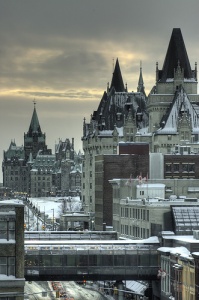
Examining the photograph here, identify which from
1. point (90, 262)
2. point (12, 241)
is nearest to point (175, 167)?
point (90, 262)

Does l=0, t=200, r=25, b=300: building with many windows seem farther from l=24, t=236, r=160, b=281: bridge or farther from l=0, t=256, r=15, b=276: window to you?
l=24, t=236, r=160, b=281: bridge

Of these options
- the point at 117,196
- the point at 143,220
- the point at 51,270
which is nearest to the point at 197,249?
the point at 51,270

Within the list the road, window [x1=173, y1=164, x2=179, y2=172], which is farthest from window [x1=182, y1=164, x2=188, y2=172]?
the road

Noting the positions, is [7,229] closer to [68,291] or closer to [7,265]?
[7,265]

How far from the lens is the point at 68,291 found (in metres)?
163

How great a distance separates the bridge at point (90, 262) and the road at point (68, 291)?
1388cm

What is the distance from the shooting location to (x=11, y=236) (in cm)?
8394

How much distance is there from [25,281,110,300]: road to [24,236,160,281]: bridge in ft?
45.5

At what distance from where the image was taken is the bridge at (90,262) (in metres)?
126

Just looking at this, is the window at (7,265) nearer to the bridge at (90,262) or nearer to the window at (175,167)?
the bridge at (90,262)

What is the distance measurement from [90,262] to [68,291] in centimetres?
3701

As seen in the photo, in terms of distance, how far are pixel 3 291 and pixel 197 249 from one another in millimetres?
40599

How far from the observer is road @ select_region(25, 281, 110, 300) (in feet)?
500

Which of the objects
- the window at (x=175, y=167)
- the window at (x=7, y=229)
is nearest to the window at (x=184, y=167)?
the window at (x=175, y=167)
